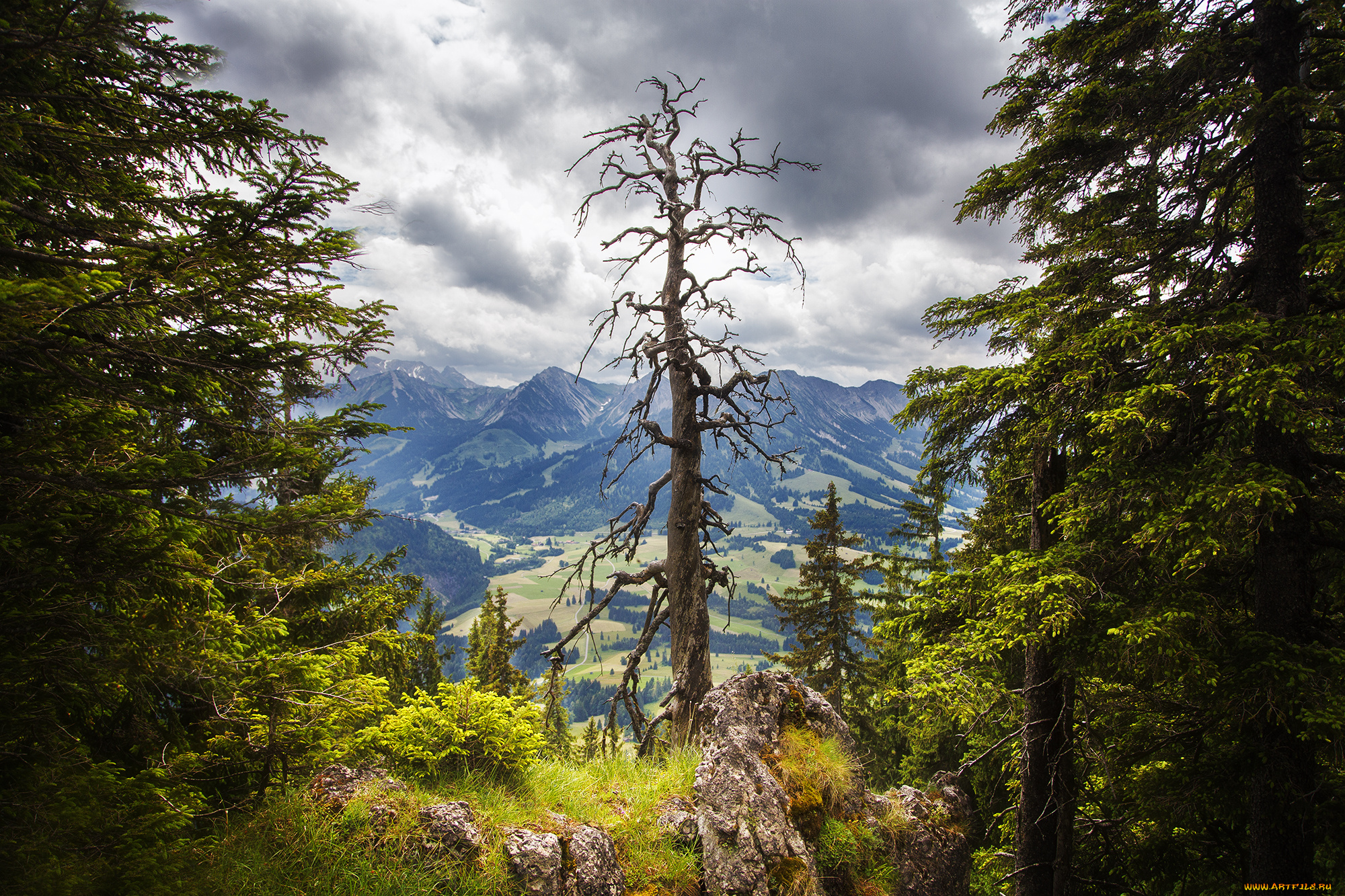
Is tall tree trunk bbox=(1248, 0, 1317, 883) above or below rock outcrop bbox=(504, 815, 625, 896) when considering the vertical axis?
above

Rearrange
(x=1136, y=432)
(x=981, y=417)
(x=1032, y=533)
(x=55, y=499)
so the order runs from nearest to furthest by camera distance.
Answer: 1. (x=55, y=499)
2. (x=1136, y=432)
3. (x=981, y=417)
4. (x=1032, y=533)

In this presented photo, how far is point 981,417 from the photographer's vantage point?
5977 mm

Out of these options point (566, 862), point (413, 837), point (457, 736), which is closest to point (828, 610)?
point (566, 862)

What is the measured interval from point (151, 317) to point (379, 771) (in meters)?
4.15

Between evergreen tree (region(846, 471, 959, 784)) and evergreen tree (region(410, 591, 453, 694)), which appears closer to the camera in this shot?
evergreen tree (region(846, 471, 959, 784))

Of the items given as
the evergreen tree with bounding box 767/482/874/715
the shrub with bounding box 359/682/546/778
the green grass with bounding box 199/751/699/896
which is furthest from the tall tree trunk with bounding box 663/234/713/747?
the evergreen tree with bounding box 767/482/874/715

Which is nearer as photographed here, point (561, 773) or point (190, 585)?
point (190, 585)

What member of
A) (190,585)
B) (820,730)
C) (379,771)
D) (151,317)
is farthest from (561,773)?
(151,317)

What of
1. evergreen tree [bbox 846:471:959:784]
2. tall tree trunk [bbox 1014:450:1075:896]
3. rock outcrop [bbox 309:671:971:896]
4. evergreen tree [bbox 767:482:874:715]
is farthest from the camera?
evergreen tree [bbox 767:482:874:715]

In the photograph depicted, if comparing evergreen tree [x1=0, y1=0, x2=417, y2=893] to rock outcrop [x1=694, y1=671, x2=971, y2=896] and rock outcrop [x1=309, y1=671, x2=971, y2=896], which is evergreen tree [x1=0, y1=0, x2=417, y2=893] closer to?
rock outcrop [x1=309, y1=671, x2=971, y2=896]

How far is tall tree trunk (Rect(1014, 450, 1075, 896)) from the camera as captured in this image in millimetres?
6781

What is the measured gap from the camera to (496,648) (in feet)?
73.7

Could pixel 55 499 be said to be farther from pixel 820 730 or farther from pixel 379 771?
pixel 820 730

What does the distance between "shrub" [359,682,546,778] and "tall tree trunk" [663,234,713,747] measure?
295 cm
